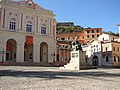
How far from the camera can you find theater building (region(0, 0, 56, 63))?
3791cm

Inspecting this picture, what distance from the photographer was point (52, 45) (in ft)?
146

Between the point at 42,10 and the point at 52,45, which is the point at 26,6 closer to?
the point at 42,10

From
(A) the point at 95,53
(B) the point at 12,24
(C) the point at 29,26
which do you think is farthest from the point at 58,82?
(A) the point at 95,53

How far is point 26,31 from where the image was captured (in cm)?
4075

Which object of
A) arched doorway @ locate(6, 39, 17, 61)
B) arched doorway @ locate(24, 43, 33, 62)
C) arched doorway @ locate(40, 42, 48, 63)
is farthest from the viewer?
Result: arched doorway @ locate(40, 42, 48, 63)

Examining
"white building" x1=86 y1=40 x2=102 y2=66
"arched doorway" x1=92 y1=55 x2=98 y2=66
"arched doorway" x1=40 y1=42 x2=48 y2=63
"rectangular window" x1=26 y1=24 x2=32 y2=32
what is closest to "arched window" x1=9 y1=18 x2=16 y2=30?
"rectangular window" x1=26 y1=24 x2=32 y2=32

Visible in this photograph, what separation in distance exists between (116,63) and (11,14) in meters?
28.3

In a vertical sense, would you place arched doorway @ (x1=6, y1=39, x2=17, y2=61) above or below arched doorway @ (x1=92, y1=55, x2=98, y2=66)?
above

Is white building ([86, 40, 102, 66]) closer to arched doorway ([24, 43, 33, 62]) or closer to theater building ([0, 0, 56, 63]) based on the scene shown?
theater building ([0, 0, 56, 63])

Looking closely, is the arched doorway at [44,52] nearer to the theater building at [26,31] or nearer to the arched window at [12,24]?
the theater building at [26,31]

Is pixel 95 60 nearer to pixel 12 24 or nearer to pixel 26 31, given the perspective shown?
pixel 26 31

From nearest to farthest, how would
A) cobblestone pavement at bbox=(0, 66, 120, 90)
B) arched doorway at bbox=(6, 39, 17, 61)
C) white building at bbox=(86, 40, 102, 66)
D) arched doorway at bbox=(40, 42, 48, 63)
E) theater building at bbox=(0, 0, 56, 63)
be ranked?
1. cobblestone pavement at bbox=(0, 66, 120, 90)
2. theater building at bbox=(0, 0, 56, 63)
3. arched doorway at bbox=(6, 39, 17, 61)
4. arched doorway at bbox=(40, 42, 48, 63)
5. white building at bbox=(86, 40, 102, 66)

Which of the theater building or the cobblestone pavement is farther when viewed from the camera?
the theater building

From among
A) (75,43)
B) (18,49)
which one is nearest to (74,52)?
(75,43)
